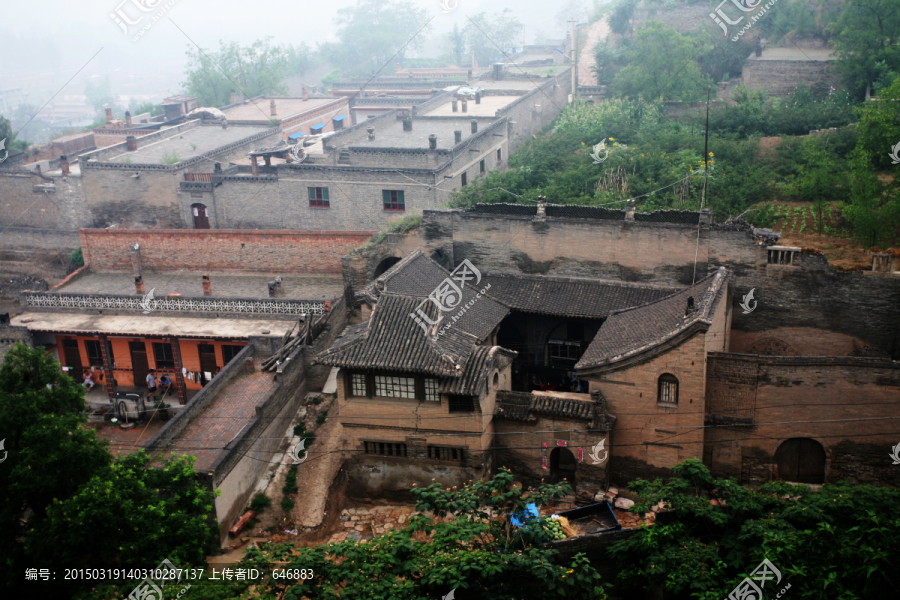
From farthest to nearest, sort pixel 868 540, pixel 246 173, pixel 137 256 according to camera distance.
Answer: pixel 246 173, pixel 137 256, pixel 868 540

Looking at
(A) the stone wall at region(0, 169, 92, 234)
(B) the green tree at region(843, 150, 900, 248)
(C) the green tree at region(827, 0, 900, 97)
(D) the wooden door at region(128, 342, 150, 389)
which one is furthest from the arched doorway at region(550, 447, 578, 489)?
(A) the stone wall at region(0, 169, 92, 234)

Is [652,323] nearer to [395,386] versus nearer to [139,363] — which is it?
[395,386]

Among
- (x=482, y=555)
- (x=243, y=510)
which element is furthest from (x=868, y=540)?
(x=243, y=510)

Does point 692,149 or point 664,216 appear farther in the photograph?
point 692,149

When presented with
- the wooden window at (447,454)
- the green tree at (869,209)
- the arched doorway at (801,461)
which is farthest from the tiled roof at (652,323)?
the green tree at (869,209)

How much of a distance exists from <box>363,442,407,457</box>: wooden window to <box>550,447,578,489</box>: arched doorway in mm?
5017

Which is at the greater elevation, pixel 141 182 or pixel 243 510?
pixel 141 182

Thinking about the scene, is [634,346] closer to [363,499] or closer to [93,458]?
[363,499]

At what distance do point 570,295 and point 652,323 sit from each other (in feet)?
18.3

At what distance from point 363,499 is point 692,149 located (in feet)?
90.8

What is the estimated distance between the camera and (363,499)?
1052 inches

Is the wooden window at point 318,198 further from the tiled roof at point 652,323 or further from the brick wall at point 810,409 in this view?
the brick wall at point 810,409

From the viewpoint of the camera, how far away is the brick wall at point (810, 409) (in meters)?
24.2

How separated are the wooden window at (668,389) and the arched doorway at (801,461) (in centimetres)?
404
